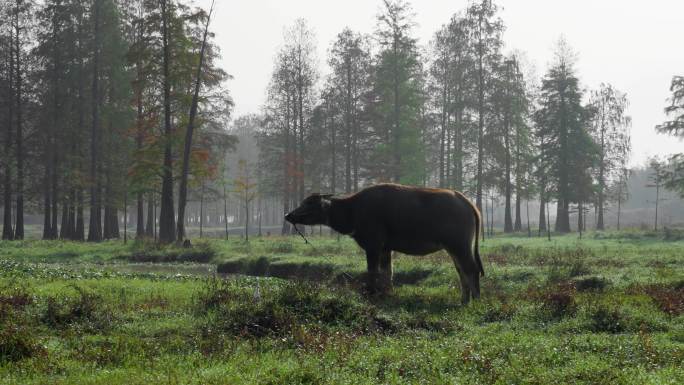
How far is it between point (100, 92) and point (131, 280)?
2802 centimetres

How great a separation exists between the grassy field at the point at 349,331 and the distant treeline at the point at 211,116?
19.2 m

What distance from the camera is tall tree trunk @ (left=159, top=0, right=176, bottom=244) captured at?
111 ft

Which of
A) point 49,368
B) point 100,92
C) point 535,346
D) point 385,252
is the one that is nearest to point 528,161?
point 100,92

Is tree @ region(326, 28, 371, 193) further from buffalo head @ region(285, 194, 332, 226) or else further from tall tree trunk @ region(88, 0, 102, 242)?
buffalo head @ region(285, 194, 332, 226)

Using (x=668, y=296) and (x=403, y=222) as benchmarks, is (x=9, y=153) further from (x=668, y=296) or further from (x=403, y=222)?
(x=668, y=296)

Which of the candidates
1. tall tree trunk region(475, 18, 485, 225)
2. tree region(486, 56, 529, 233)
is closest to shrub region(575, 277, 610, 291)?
tall tree trunk region(475, 18, 485, 225)

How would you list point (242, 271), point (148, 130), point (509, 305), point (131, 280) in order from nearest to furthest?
1. point (509, 305)
2. point (131, 280)
3. point (242, 271)
4. point (148, 130)

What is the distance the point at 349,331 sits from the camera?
1056cm

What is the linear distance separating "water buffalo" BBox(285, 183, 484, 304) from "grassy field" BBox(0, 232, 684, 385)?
0.78 m

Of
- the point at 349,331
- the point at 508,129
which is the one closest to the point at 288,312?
the point at 349,331

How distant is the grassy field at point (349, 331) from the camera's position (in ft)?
25.2

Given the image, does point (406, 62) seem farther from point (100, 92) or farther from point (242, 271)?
point (242, 271)

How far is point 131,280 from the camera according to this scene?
17484 millimetres

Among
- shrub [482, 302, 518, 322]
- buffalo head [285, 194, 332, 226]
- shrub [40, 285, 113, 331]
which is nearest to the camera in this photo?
shrub [40, 285, 113, 331]
